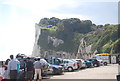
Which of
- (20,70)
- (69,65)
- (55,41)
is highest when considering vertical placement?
(55,41)

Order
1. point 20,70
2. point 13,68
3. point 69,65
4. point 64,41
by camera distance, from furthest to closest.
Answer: point 64,41
point 69,65
point 20,70
point 13,68

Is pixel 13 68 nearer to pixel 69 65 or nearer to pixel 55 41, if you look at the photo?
pixel 69 65

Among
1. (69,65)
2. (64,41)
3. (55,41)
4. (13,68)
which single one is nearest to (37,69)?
(13,68)

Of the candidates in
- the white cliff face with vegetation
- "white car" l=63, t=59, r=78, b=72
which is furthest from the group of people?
the white cliff face with vegetation

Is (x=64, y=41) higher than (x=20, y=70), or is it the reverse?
(x=64, y=41)

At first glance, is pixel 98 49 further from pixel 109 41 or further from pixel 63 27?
pixel 63 27

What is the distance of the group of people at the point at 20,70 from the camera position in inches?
476

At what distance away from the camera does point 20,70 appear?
47.0 ft

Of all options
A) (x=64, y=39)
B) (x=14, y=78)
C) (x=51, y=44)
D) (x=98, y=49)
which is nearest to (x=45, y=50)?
(x=51, y=44)

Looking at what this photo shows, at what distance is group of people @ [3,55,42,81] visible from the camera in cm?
1209

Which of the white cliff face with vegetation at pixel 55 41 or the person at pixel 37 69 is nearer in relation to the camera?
the person at pixel 37 69

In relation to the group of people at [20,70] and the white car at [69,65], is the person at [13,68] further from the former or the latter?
the white car at [69,65]

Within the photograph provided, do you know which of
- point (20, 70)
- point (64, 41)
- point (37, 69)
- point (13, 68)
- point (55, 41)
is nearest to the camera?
point (13, 68)

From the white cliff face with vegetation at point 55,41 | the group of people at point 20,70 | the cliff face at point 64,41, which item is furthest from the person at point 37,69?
the white cliff face with vegetation at point 55,41
